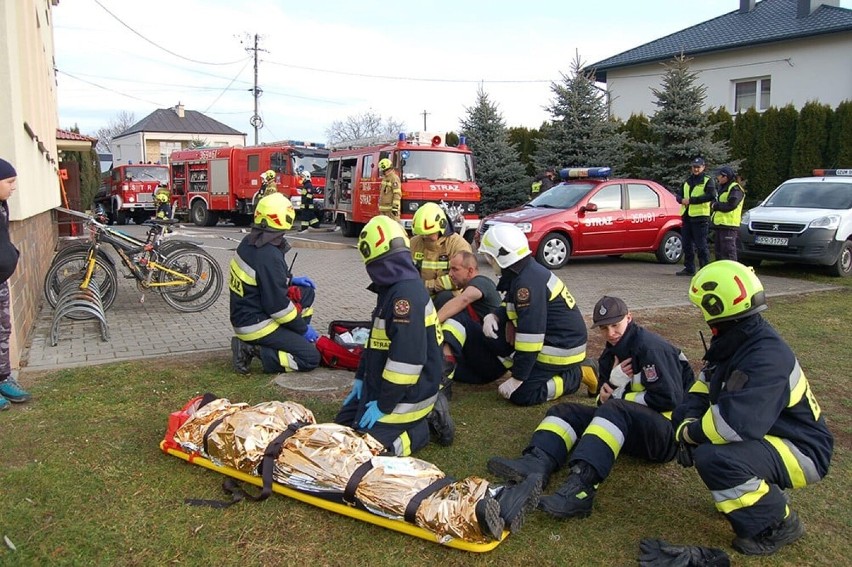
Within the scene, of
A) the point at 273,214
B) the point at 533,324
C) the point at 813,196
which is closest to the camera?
the point at 533,324

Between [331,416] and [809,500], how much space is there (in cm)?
308

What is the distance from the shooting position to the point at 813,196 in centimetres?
1304

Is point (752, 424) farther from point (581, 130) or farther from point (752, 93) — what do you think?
point (752, 93)

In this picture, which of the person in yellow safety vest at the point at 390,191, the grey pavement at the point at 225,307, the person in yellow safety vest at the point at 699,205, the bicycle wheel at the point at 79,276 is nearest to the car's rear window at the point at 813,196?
the grey pavement at the point at 225,307

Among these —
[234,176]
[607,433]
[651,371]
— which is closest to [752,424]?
[607,433]

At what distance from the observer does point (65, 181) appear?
15.7m

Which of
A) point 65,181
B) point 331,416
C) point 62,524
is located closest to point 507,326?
point 331,416

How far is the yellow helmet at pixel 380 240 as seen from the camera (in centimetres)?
407

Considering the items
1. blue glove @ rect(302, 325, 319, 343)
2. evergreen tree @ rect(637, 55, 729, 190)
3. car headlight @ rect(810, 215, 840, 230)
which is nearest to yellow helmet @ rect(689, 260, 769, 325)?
blue glove @ rect(302, 325, 319, 343)

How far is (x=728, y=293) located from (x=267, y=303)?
3.83 metres

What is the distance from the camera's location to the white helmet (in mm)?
5012

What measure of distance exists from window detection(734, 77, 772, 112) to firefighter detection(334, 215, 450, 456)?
23.7m

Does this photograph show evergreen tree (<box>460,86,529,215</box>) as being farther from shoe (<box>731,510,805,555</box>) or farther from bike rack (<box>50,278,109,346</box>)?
shoe (<box>731,510,805,555</box>)

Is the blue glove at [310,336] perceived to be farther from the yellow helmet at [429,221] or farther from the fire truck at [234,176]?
the fire truck at [234,176]
